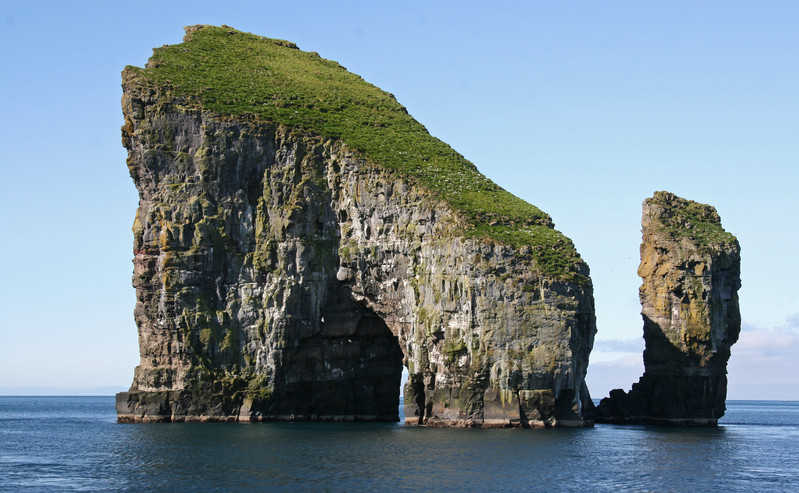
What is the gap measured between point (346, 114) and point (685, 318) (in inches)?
1401

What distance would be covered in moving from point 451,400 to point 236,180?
27273mm

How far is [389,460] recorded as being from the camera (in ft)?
189

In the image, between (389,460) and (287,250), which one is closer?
(389,460)

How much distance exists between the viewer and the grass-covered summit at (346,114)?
81.8 m

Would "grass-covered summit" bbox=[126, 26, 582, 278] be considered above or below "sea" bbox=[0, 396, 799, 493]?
above

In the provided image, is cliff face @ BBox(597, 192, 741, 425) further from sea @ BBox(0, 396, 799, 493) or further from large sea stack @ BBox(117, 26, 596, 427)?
large sea stack @ BBox(117, 26, 596, 427)

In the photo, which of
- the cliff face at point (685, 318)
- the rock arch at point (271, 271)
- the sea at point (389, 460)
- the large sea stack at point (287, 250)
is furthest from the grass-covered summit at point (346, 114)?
the sea at point (389, 460)

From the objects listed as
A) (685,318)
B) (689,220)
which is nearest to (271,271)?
(685,318)

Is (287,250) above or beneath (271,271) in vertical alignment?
above

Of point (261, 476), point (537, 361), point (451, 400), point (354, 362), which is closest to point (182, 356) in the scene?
point (354, 362)

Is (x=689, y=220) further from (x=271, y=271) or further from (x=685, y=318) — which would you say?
(x=271, y=271)

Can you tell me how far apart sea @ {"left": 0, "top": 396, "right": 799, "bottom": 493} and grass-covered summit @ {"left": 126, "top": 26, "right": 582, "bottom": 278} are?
1649 centimetres

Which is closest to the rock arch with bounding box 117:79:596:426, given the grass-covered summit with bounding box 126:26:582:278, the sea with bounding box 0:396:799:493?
the grass-covered summit with bounding box 126:26:582:278

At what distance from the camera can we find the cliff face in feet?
293
